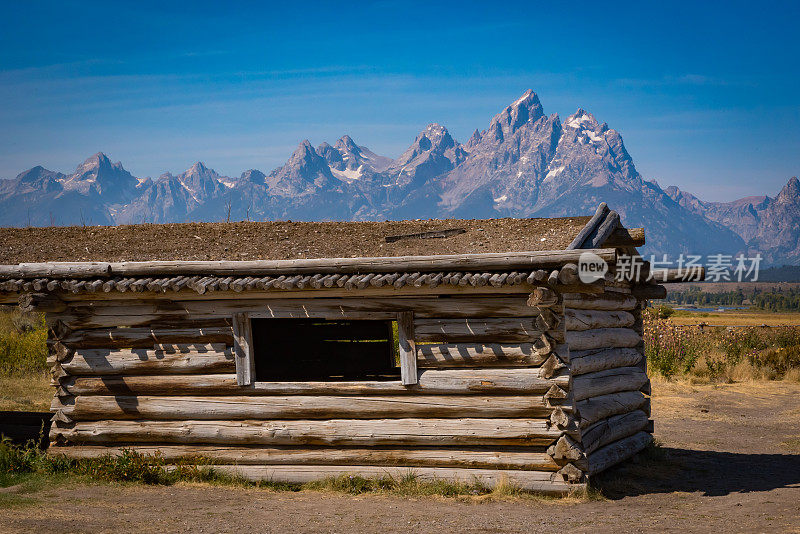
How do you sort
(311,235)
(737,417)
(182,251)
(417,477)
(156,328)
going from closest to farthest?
(417,477), (156,328), (182,251), (311,235), (737,417)

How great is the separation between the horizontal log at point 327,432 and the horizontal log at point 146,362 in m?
0.64

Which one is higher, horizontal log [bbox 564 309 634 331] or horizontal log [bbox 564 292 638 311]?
horizontal log [bbox 564 292 638 311]

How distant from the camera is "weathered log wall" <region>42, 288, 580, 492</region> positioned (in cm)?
803

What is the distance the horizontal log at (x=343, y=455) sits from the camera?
8094 millimetres

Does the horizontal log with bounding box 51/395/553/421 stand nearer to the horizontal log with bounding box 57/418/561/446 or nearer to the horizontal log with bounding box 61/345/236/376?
the horizontal log with bounding box 57/418/561/446

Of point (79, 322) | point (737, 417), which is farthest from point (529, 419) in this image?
point (737, 417)

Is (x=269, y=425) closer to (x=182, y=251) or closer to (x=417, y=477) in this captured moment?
(x=417, y=477)

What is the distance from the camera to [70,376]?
30.4 ft

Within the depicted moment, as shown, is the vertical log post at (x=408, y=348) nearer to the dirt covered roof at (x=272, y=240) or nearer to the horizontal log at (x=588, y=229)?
the dirt covered roof at (x=272, y=240)

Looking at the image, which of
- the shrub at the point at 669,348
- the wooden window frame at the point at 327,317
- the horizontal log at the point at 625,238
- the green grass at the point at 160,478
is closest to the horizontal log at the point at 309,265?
the wooden window frame at the point at 327,317

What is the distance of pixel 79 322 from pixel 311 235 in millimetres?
3302

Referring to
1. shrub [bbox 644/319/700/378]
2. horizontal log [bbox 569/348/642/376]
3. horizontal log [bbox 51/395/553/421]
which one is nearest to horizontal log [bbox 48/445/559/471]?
horizontal log [bbox 51/395/553/421]

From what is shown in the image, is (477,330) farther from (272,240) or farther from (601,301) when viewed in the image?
(272,240)

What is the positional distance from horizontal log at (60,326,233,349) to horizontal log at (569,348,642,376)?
4091 millimetres
